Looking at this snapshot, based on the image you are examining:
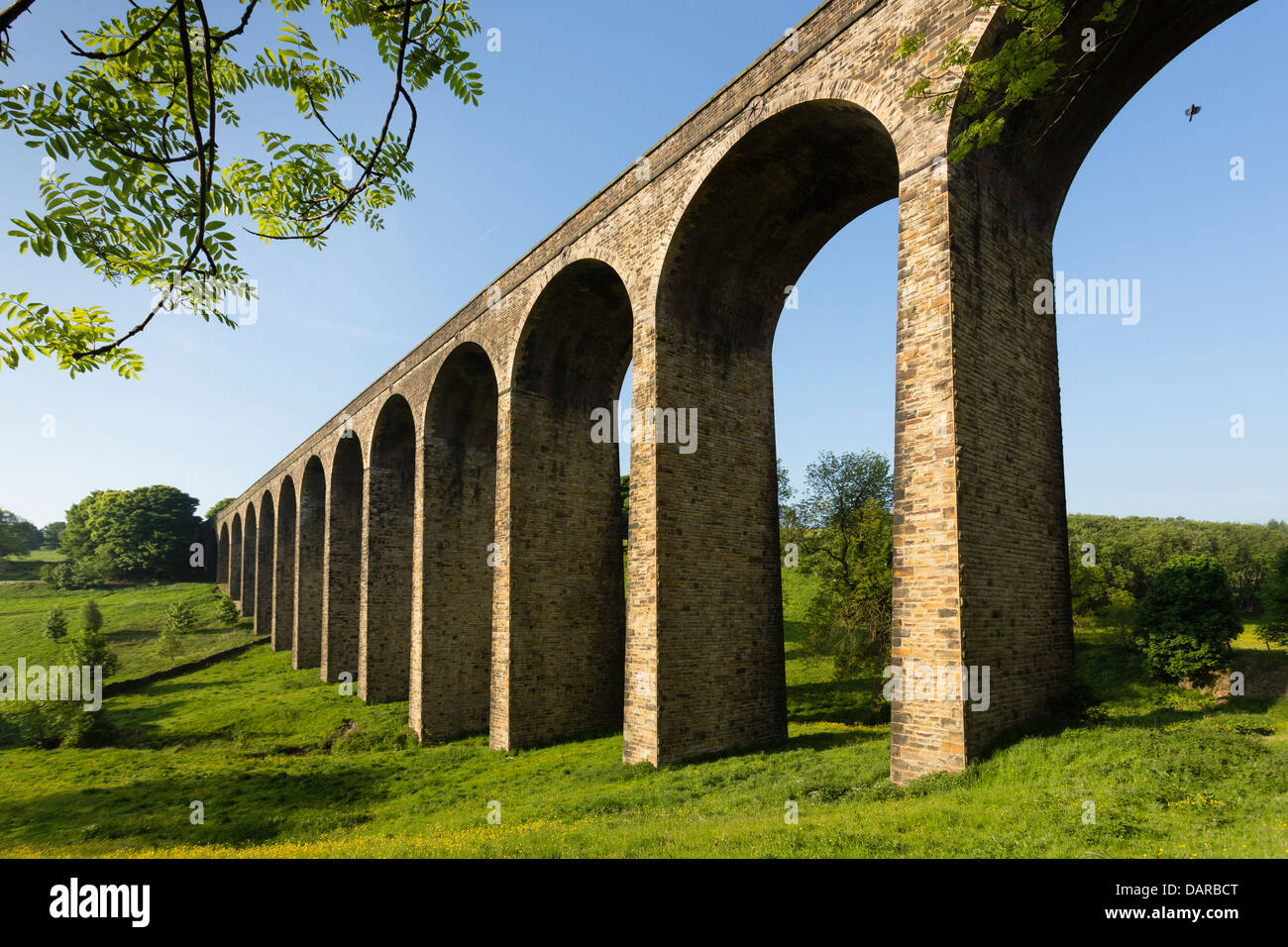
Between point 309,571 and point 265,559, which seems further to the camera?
point 265,559

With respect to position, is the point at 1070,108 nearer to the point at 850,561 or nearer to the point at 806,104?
the point at 806,104

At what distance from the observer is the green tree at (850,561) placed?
17.3 metres

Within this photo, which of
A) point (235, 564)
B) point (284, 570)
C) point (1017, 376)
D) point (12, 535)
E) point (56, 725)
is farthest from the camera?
point (12, 535)

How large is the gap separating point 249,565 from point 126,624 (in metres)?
7.93

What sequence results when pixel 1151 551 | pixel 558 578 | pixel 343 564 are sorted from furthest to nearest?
pixel 1151 551 < pixel 343 564 < pixel 558 578

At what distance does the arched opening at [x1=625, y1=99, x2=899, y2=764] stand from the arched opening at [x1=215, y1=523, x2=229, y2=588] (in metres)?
61.2

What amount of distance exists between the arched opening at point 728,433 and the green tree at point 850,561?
14.9 feet

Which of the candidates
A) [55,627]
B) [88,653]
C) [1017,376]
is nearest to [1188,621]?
[1017,376]

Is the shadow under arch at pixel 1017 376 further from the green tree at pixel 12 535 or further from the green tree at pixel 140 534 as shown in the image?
the green tree at pixel 12 535

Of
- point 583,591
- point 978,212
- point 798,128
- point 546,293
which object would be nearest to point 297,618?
point 583,591

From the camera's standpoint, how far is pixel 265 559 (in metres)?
42.4

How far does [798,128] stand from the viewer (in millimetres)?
10680

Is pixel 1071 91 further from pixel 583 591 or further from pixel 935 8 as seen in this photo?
pixel 583 591
